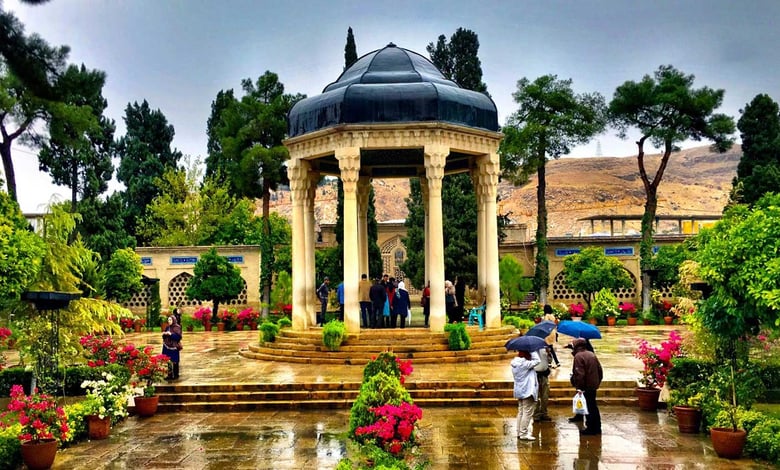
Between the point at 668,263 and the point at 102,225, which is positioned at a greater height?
the point at 102,225

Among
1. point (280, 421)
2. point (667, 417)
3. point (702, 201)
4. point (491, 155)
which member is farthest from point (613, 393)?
point (702, 201)

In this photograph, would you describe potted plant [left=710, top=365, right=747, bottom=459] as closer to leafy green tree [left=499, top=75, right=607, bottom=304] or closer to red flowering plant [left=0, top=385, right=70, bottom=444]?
red flowering plant [left=0, top=385, right=70, bottom=444]

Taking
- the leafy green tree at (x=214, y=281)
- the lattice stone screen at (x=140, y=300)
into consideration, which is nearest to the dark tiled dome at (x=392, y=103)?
the leafy green tree at (x=214, y=281)

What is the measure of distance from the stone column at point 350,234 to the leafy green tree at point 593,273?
1560 cm

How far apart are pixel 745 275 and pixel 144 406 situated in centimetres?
943

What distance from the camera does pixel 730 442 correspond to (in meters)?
8.59

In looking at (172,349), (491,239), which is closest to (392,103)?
(491,239)

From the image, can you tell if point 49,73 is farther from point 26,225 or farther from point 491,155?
point 491,155

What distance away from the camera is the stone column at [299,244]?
60.2 ft

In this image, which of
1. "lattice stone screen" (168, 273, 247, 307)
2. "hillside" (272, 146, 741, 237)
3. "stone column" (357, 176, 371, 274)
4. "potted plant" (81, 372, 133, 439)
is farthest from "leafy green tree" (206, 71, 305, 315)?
"hillside" (272, 146, 741, 237)

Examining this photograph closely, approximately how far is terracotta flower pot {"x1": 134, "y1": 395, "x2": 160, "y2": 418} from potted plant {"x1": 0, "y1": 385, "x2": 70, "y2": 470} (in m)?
2.55

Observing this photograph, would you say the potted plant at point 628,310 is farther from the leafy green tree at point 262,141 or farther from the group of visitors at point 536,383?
the group of visitors at point 536,383

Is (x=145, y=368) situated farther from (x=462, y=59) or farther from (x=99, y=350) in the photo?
(x=462, y=59)

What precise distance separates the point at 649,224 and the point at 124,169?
2963cm
